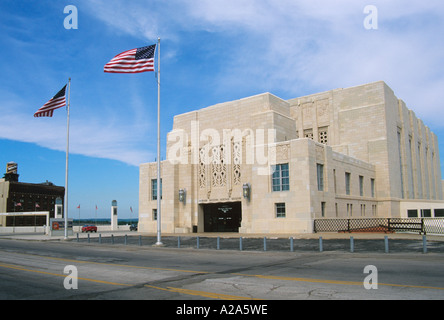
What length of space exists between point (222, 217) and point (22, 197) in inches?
2631

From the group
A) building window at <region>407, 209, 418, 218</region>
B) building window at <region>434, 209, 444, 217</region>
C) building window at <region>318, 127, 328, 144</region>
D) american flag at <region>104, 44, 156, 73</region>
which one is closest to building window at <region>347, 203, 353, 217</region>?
building window at <region>434, 209, 444, 217</region>

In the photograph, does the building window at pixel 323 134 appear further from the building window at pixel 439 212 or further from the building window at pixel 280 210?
the building window at pixel 280 210

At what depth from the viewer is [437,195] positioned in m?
66.9

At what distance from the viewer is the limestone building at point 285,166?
35125 mm

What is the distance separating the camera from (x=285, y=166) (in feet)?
116

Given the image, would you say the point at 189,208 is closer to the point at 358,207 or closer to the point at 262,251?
the point at 358,207

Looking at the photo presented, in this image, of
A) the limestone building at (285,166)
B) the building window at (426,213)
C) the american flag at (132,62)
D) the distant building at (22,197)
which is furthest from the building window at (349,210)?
the distant building at (22,197)

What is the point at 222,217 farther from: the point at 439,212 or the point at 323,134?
the point at 439,212

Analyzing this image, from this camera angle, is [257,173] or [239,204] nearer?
[257,173]

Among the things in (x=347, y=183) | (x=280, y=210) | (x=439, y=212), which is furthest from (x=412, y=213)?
(x=280, y=210)

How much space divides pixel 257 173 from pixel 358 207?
13.3m

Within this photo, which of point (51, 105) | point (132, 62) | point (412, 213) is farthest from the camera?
point (412, 213)

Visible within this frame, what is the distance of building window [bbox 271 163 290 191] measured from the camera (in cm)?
3506
